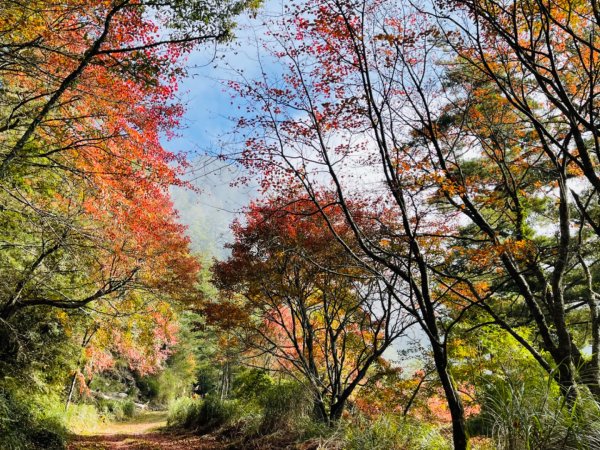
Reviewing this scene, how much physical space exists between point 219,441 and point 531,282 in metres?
11.2

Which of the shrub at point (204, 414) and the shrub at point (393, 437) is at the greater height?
the shrub at point (393, 437)

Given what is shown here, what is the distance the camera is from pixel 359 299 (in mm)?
8891

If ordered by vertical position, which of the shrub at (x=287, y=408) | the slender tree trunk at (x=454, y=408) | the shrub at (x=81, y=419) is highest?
the slender tree trunk at (x=454, y=408)

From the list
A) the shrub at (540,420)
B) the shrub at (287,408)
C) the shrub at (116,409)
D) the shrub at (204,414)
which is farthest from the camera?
the shrub at (116,409)

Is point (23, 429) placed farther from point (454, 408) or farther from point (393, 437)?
point (454, 408)

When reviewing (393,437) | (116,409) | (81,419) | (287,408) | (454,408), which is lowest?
(116,409)

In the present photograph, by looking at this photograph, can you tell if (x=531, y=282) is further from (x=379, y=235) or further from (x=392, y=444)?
(x=392, y=444)

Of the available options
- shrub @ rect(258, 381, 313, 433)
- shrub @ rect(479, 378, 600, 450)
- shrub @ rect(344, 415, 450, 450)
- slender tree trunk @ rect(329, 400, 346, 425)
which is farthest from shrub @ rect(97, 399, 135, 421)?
shrub @ rect(479, 378, 600, 450)

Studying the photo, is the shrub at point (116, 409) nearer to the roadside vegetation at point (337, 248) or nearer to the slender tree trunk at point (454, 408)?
the roadside vegetation at point (337, 248)

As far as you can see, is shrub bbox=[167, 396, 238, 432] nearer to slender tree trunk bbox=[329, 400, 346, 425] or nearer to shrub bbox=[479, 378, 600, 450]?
slender tree trunk bbox=[329, 400, 346, 425]

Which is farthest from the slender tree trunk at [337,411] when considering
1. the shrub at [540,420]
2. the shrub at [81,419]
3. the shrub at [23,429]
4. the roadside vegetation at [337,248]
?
the shrub at [81,419]

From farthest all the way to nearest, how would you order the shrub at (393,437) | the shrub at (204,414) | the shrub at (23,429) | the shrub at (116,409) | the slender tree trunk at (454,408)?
the shrub at (116,409) → the shrub at (204,414) → the shrub at (23,429) → the shrub at (393,437) → the slender tree trunk at (454,408)

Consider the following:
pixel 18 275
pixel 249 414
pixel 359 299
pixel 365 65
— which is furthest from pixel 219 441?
pixel 365 65

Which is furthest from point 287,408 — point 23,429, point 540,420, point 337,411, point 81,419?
point 81,419
